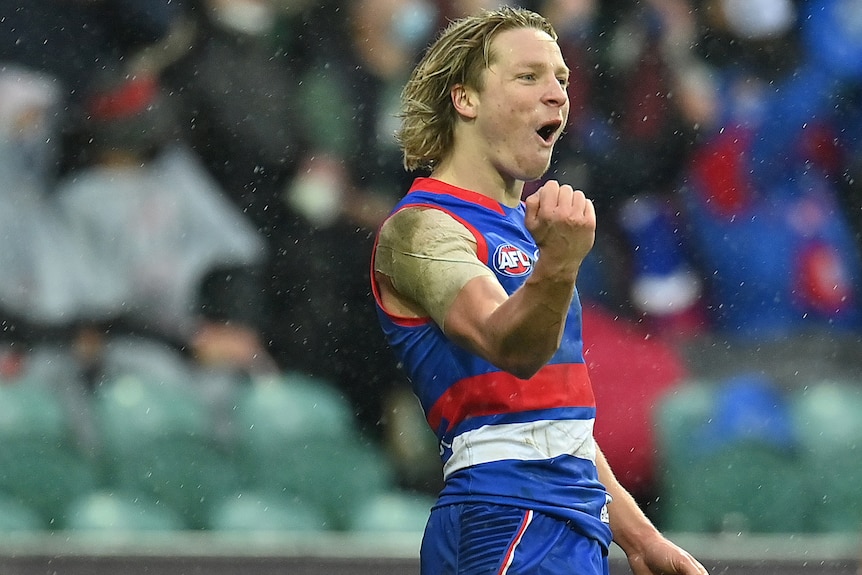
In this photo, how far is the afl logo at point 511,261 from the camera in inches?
110

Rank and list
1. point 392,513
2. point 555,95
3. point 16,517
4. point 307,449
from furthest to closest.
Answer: point 307,449 → point 392,513 → point 16,517 → point 555,95

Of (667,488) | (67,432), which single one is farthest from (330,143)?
(667,488)

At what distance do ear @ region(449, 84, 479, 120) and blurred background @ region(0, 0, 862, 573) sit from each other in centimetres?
283

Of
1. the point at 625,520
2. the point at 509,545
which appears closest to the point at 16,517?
the point at 625,520

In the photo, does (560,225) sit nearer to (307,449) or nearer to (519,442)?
(519,442)

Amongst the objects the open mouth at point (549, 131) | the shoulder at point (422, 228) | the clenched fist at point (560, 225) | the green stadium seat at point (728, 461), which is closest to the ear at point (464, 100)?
the open mouth at point (549, 131)

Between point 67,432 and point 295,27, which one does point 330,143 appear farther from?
point 67,432

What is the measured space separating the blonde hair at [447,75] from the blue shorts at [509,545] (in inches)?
32.1

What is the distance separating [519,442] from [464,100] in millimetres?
758

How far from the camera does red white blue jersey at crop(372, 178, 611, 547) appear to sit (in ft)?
9.10

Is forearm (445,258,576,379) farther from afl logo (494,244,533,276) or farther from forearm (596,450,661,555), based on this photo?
forearm (596,450,661,555)

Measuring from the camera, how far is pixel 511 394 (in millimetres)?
2770

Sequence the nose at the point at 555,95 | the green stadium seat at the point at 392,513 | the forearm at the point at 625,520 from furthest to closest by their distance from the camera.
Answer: the green stadium seat at the point at 392,513 → the forearm at the point at 625,520 → the nose at the point at 555,95

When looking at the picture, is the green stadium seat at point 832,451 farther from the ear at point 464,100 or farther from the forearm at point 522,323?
the forearm at point 522,323
